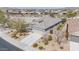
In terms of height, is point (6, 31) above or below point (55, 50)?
above

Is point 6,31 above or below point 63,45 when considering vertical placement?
above

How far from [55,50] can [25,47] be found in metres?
0.31

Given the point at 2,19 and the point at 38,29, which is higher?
the point at 2,19

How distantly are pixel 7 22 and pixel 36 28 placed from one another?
12.0 inches

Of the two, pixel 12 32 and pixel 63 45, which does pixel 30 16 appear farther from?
pixel 63 45

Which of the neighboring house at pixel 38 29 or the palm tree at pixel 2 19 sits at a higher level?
the palm tree at pixel 2 19

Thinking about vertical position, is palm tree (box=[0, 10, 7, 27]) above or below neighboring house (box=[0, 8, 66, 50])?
above

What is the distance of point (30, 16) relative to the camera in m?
2.45
